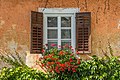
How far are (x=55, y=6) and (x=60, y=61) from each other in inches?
80.3

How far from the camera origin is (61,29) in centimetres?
1192

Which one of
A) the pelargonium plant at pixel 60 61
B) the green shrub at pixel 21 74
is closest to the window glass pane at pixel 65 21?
the pelargonium plant at pixel 60 61

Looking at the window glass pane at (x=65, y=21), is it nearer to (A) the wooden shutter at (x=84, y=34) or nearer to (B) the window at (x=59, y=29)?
(B) the window at (x=59, y=29)

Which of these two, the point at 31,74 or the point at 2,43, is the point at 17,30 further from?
the point at 31,74

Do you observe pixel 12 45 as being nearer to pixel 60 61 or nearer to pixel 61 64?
pixel 60 61

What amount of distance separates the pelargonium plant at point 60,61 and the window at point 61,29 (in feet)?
2.28

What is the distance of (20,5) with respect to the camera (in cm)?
1175

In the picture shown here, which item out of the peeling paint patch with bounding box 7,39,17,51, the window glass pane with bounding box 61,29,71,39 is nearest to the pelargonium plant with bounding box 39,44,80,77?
the window glass pane with bounding box 61,29,71,39

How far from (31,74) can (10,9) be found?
7.36 ft

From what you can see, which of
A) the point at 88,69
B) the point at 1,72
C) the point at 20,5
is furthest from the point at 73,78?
the point at 20,5

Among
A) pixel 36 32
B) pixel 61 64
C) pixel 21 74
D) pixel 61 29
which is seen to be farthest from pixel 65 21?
pixel 21 74

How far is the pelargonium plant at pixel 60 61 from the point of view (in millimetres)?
10492

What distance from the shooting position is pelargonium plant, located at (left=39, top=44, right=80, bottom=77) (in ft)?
34.4

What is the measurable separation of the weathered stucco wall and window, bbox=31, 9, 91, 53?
0.70ft
